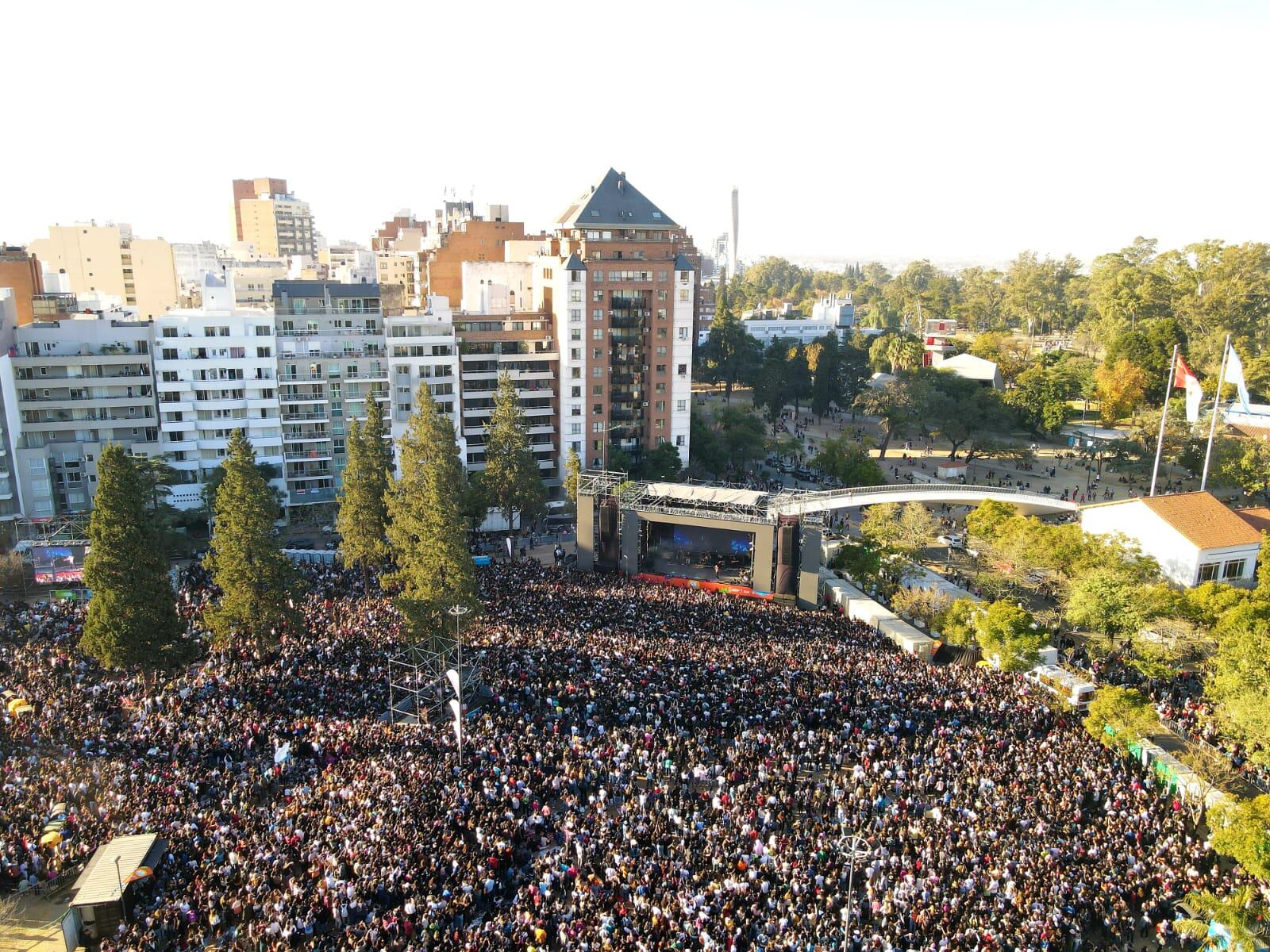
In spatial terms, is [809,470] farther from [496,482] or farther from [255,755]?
[255,755]

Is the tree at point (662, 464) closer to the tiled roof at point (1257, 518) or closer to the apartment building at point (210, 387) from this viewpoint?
the apartment building at point (210, 387)

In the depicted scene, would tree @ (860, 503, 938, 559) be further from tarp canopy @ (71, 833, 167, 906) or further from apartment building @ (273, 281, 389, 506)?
tarp canopy @ (71, 833, 167, 906)

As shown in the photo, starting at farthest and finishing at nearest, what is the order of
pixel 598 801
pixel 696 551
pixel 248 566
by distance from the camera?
pixel 696 551
pixel 248 566
pixel 598 801

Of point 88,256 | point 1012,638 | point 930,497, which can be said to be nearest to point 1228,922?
point 1012,638

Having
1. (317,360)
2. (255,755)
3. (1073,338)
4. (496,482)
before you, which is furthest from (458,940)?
(1073,338)

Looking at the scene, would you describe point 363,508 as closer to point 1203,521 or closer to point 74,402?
point 74,402

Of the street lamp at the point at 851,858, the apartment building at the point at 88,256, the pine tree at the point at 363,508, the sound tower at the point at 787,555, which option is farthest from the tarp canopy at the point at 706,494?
the apartment building at the point at 88,256
